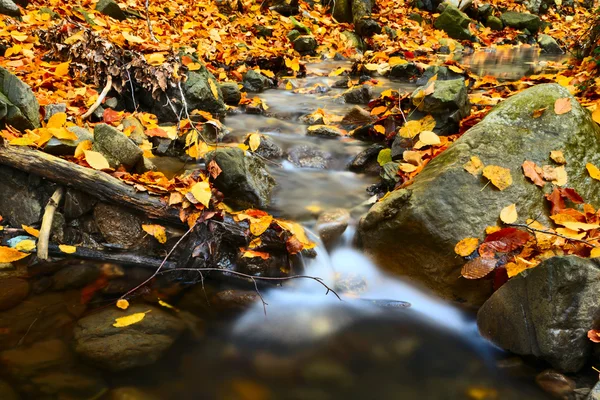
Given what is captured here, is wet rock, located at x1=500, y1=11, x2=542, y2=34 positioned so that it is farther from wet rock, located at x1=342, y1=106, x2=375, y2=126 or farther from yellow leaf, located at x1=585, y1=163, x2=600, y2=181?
yellow leaf, located at x1=585, y1=163, x2=600, y2=181

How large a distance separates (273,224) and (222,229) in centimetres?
41

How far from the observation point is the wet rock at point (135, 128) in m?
4.41

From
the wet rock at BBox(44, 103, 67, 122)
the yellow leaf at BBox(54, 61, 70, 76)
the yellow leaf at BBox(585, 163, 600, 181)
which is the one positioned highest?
the yellow leaf at BBox(585, 163, 600, 181)

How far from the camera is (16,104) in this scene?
343 cm

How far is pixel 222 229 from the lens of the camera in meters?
3.11

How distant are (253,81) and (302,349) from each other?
5.63 meters

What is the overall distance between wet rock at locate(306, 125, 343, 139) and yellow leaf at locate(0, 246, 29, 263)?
11.7ft

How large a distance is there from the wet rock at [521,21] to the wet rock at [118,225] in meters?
16.7

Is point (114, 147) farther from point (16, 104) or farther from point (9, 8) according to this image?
point (9, 8)

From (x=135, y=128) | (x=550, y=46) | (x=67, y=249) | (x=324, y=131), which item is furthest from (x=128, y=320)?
(x=550, y=46)

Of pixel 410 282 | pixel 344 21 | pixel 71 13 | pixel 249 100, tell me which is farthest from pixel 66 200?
pixel 344 21

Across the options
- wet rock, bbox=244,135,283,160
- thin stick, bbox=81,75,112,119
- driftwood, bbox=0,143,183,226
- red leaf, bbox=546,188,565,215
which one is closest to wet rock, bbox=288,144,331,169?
wet rock, bbox=244,135,283,160

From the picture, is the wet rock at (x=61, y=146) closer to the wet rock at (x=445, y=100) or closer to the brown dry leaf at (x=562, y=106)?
the wet rock at (x=445, y=100)

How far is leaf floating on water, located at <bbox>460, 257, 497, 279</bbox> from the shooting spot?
8.95 feet
